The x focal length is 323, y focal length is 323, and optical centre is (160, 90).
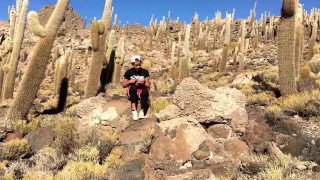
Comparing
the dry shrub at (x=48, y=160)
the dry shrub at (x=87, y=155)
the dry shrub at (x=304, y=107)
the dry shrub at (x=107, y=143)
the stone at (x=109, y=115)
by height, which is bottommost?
the dry shrub at (x=48, y=160)

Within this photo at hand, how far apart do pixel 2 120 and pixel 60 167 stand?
4.06 m

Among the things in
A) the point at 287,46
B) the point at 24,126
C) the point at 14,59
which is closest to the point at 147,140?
the point at 24,126

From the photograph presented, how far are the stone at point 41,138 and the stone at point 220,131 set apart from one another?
370 centimetres

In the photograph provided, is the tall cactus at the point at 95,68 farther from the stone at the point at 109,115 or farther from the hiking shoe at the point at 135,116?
the hiking shoe at the point at 135,116

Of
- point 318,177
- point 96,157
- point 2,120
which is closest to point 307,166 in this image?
point 318,177

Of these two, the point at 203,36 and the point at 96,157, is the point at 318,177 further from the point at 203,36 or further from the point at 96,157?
the point at 203,36

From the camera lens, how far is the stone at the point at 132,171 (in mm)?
5344

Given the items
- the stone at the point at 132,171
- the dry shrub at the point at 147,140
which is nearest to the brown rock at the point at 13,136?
the dry shrub at the point at 147,140

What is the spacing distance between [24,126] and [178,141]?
517 centimetres

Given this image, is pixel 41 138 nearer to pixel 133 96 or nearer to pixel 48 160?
pixel 48 160

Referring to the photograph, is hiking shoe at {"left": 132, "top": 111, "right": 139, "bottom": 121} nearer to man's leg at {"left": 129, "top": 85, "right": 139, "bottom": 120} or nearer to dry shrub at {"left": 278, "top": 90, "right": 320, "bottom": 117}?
man's leg at {"left": 129, "top": 85, "right": 139, "bottom": 120}

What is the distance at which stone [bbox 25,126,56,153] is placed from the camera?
293 inches

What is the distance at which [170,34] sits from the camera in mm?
48438

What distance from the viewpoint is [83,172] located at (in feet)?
17.1
